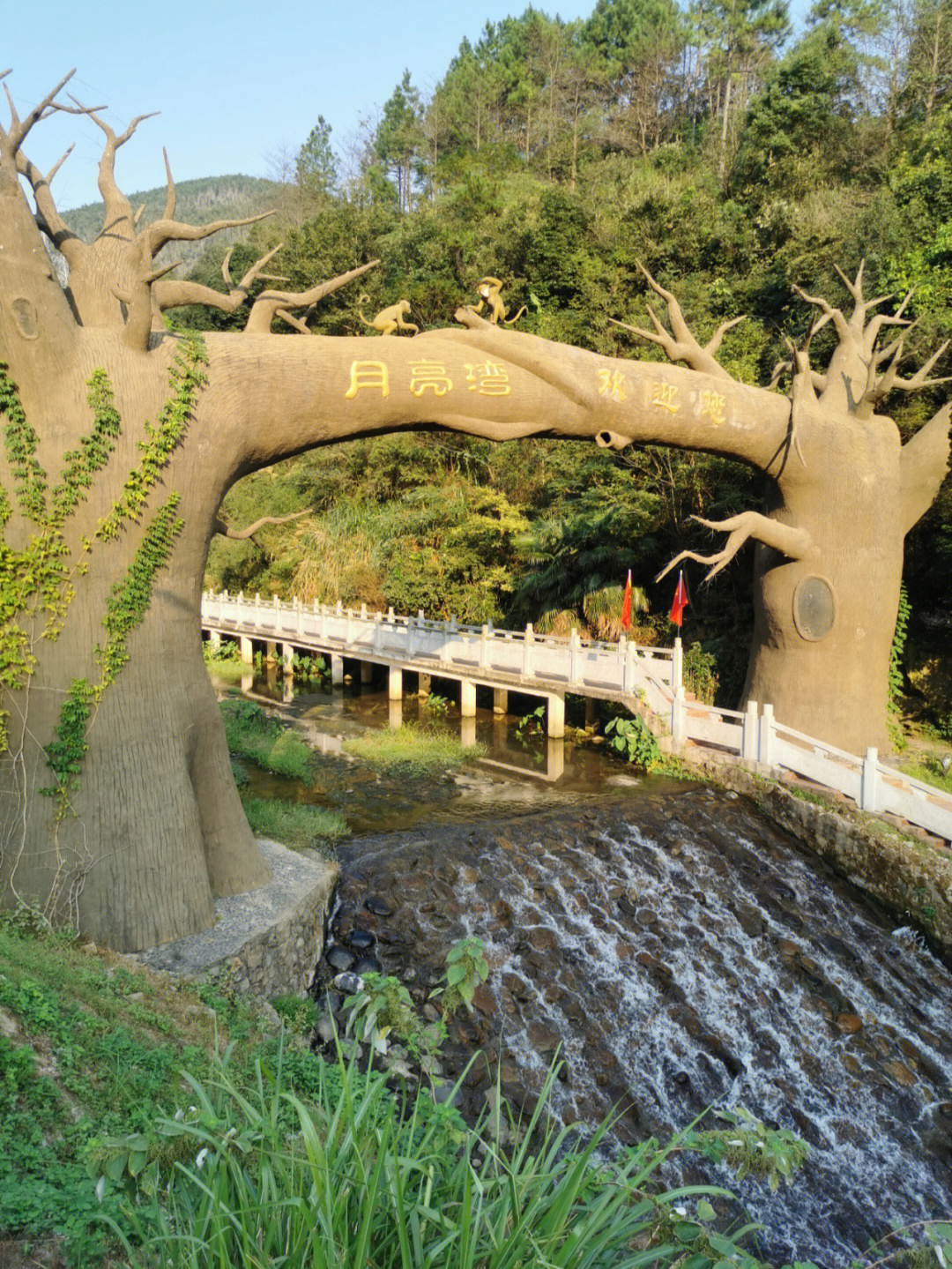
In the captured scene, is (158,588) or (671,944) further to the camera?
(671,944)

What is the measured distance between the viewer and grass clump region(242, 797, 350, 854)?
30.0ft

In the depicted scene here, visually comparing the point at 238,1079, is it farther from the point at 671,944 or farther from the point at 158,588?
the point at 671,944

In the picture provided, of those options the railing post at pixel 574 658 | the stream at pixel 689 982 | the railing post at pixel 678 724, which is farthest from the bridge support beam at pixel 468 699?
the stream at pixel 689 982

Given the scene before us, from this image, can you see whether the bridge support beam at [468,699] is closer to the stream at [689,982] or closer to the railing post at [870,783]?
the stream at [689,982]

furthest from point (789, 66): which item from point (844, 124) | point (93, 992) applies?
point (93, 992)

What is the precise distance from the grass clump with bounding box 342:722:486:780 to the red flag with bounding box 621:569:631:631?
4.02 m

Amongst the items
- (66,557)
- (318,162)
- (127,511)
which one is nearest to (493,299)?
(127,511)

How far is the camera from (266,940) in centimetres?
642

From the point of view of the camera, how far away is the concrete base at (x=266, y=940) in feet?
19.5

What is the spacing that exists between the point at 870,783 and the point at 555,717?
634 centimetres

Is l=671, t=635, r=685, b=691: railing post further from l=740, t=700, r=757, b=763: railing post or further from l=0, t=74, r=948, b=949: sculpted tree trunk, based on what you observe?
l=0, t=74, r=948, b=949: sculpted tree trunk

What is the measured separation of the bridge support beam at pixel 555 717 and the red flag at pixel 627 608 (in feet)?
8.04

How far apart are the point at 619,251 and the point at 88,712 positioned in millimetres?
26228

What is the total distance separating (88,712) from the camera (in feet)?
20.3
